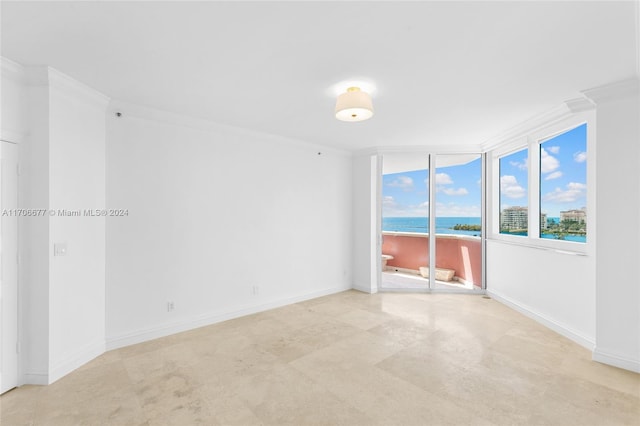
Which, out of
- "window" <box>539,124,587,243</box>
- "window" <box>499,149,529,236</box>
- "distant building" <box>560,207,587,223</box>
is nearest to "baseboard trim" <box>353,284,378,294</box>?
"window" <box>499,149,529,236</box>

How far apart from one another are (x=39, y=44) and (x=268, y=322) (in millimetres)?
3568

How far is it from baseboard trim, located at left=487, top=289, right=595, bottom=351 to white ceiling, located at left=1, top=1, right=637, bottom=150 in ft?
8.54

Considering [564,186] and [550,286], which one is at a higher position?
[564,186]

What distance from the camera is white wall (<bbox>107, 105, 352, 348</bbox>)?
11.1 feet

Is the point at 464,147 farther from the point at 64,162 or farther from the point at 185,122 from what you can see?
the point at 64,162

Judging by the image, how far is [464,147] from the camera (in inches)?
216

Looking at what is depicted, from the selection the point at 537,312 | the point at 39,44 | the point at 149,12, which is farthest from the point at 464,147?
the point at 39,44

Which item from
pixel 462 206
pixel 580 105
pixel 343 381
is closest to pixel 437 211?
pixel 462 206

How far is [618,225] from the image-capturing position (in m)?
2.90

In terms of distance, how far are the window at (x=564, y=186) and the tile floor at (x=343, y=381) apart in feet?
4.33

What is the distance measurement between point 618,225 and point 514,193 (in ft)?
6.69

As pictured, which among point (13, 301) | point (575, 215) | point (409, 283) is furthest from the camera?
point (409, 283)

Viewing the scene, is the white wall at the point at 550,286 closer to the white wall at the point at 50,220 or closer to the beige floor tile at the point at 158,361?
the beige floor tile at the point at 158,361

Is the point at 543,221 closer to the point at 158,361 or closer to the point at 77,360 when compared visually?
the point at 158,361
